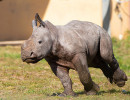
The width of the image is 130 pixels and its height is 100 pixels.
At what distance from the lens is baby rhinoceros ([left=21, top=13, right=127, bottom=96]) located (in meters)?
5.80

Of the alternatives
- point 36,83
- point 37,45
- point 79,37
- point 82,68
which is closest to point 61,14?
point 36,83

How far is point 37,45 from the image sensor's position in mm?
5777

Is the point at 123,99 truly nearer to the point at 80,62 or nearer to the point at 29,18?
the point at 80,62

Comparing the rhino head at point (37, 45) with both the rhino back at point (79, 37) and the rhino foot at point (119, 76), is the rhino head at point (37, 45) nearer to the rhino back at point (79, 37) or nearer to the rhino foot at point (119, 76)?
the rhino back at point (79, 37)

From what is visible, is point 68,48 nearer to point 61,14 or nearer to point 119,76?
point 119,76

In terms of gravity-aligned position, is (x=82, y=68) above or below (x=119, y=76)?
above

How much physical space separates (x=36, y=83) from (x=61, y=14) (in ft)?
30.3

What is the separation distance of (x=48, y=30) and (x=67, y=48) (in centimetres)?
47

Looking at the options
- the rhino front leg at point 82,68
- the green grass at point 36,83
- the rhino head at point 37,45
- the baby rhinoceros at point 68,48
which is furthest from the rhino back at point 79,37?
the green grass at point 36,83

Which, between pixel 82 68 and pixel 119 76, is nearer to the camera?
pixel 82 68

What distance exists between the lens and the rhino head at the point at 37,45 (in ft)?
18.6

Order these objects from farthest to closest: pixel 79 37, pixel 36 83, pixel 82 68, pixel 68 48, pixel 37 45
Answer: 1. pixel 36 83
2. pixel 79 37
3. pixel 82 68
4. pixel 68 48
5. pixel 37 45

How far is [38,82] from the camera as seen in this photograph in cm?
853

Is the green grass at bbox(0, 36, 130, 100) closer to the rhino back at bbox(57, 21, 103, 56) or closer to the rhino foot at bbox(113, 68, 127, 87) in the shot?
the rhino foot at bbox(113, 68, 127, 87)
